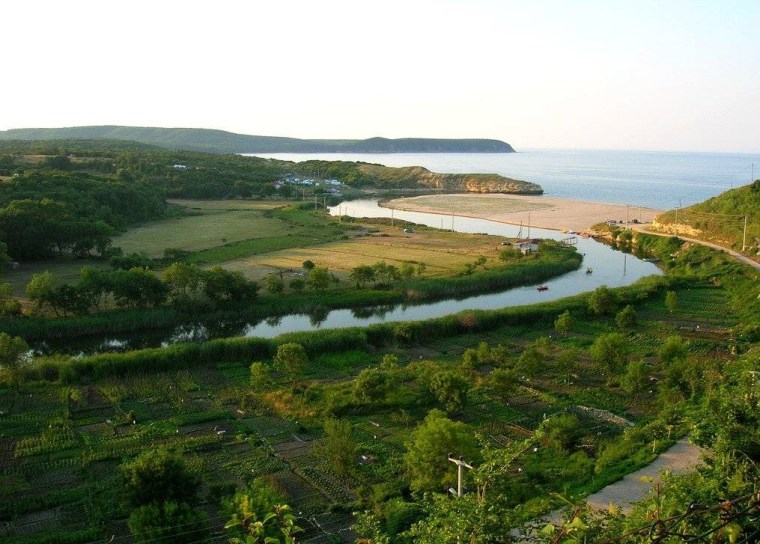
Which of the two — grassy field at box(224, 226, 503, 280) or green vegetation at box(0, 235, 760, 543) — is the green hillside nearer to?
grassy field at box(224, 226, 503, 280)

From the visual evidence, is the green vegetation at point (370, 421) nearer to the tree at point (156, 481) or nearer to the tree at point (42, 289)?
the tree at point (156, 481)

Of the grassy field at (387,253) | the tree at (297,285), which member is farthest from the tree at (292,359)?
the grassy field at (387,253)

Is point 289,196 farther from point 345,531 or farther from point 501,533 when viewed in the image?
point 501,533

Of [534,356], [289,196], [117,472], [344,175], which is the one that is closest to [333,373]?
[534,356]

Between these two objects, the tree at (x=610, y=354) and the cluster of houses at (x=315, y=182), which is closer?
the tree at (x=610, y=354)

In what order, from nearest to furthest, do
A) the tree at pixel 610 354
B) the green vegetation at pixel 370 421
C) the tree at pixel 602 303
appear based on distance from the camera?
1. the green vegetation at pixel 370 421
2. the tree at pixel 610 354
3. the tree at pixel 602 303
